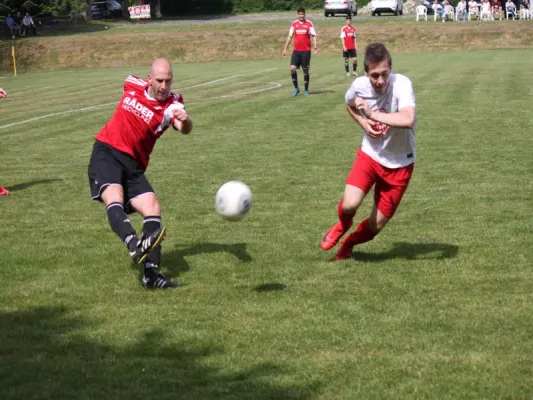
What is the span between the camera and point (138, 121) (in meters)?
8.28

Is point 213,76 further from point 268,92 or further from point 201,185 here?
point 201,185

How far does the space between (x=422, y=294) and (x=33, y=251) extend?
4.04 metres

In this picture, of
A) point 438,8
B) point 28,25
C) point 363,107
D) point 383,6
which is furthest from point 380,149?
point 383,6

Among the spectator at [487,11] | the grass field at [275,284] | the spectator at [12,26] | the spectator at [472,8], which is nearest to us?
the grass field at [275,284]

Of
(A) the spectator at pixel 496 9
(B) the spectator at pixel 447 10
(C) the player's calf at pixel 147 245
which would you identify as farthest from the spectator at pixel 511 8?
(C) the player's calf at pixel 147 245

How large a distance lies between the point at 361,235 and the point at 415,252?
2.15 ft

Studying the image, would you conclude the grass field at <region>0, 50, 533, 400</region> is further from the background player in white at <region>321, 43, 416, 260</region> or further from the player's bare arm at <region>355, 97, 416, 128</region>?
the player's bare arm at <region>355, 97, 416, 128</region>

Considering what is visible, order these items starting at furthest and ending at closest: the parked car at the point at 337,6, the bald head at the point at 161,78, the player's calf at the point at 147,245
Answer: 1. the parked car at the point at 337,6
2. the bald head at the point at 161,78
3. the player's calf at the point at 147,245

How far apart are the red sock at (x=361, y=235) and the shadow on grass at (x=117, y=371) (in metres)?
2.69

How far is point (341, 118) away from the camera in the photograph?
69.2 ft

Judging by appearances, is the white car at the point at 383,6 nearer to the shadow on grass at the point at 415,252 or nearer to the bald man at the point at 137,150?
the shadow on grass at the point at 415,252

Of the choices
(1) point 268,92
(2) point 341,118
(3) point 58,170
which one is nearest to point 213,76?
(1) point 268,92

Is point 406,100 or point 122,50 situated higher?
point 406,100

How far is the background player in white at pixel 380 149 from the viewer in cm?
808
